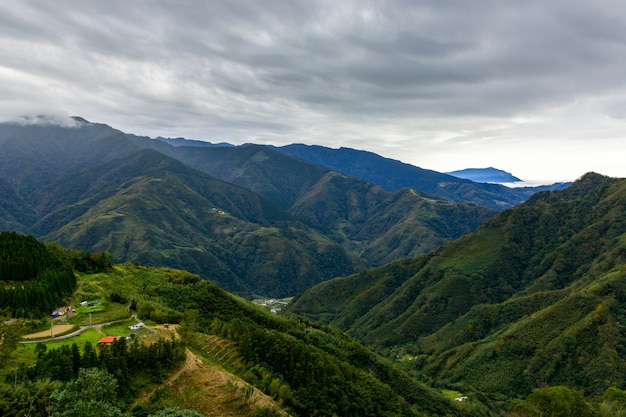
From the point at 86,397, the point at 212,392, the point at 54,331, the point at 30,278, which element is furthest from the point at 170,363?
the point at 30,278

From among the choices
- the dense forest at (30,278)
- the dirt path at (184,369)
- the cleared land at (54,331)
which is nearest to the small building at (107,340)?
the cleared land at (54,331)

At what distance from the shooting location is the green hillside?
3762 centimetres

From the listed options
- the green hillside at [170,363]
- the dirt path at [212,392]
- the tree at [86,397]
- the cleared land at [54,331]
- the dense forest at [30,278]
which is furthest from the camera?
the dense forest at [30,278]

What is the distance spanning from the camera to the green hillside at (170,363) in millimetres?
37625

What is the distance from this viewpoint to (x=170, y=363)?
159 ft

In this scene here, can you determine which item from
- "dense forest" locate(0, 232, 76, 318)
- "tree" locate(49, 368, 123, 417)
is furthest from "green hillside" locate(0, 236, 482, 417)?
"dense forest" locate(0, 232, 76, 318)

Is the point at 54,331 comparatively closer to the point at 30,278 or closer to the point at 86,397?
the point at 30,278

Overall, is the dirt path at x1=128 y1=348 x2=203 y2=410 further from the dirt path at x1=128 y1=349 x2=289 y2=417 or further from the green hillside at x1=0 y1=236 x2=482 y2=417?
the green hillside at x1=0 y1=236 x2=482 y2=417

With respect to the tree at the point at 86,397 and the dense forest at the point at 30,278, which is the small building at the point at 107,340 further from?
the dense forest at the point at 30,278

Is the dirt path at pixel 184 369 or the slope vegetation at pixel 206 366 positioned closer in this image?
the slope vegetation at pixel 206 366

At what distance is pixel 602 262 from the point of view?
19462 centimetres

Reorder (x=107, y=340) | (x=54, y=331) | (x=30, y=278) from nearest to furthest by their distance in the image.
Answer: (x=107, y=340) → (x=54, y=331) → (x=30, y=278)

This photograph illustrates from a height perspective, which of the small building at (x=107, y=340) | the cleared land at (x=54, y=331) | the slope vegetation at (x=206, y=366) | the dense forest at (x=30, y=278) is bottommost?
the slope vegetation at (x=206, y=366)

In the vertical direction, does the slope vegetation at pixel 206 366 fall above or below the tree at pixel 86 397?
below
